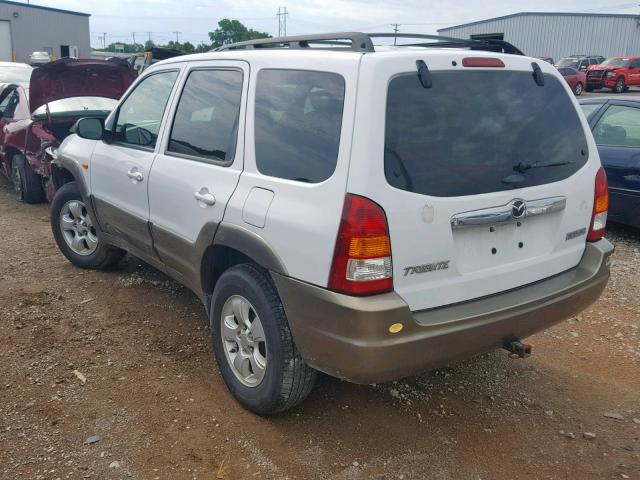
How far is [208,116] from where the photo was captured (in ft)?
11.4

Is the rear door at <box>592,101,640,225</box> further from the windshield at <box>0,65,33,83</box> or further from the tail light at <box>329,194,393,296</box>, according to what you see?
the windshield at <box>0,65,33,83</box>

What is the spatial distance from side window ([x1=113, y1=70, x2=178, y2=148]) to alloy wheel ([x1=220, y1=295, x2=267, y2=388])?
4.49 ft

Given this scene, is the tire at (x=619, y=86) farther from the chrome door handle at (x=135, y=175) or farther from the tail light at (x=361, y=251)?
the tail light at (x=361, y=251)

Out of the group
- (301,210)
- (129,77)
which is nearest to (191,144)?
(301,210)

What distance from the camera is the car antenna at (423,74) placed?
2598mm

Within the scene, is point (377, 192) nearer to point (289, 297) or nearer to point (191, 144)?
point (289, 297)

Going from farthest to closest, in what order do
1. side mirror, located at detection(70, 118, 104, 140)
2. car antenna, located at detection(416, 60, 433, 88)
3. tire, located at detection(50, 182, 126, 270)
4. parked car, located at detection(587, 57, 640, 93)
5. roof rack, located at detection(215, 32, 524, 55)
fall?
parked car, located at detection(587, 57, 640, 93) → tire, located at detection(50, 182, 126, 270) → side mirror, located at detection(70, 118, 104, 140) → roof rack, located at detection(215, 32, 524, 55) → car antenna, located at detection(416, 60, 433, 88)

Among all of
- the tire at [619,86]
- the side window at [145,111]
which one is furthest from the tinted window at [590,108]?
the tire at [619,86]

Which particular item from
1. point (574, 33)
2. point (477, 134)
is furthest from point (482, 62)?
point (574, 33)

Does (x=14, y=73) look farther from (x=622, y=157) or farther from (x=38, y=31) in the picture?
(x=38, y=31)

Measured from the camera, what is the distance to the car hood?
7.11 m

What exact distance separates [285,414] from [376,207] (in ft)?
4.53

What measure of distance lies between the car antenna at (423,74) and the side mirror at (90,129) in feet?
8.82

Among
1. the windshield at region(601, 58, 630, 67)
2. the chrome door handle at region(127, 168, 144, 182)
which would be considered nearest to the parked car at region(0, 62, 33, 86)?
the chrome door handle at region(127, 168, 144, 182)
